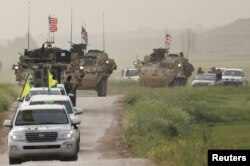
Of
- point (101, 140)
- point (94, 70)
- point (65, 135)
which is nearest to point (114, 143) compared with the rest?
point (101, 140)

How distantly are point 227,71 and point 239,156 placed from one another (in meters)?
45.8

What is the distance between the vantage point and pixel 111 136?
2908cm

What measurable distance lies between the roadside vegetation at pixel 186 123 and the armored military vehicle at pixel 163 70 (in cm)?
530

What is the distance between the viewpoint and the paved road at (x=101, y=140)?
19.2 m

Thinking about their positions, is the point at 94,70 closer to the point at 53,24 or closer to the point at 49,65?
the point at 53,24

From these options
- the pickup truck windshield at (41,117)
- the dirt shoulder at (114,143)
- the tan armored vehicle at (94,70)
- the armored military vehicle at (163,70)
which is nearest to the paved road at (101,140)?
the dirt shoulder at (114,143)

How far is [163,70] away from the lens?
5600 centimetres

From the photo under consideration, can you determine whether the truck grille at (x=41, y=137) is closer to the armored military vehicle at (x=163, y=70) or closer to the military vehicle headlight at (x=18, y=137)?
the military vehicle headlight at (x=18, y=137)

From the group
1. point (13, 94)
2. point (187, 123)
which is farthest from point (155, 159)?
point (13, 94)

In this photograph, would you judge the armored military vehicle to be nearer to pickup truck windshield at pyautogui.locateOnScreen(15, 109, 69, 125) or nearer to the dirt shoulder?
the dirt shoulder

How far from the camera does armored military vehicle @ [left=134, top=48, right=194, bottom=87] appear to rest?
56.2m

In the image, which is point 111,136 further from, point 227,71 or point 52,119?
point 227,71

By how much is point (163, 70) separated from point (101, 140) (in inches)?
1114

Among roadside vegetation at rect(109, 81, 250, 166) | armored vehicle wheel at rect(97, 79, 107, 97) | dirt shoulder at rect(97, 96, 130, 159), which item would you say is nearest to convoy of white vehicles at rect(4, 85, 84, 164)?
roadside vegetation at rect(109, 81, 250, 166)
